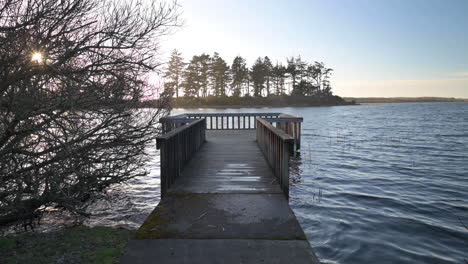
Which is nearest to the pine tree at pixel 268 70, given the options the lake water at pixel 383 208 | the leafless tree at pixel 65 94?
the lake water at pixel 383 208

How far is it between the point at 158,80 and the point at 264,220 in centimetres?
338

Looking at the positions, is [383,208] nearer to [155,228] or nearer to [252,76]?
[155,228]

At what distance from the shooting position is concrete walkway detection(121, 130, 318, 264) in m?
3.73

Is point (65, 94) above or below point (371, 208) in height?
above

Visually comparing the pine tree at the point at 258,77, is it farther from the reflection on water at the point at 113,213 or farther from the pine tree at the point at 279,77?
the reflection on water at the point at 113,213

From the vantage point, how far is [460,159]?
16625 millimetres

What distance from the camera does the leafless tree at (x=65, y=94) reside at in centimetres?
412

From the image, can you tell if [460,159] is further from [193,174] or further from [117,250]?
[117,250]

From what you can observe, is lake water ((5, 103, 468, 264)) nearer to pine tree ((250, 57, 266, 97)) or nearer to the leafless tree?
the leafless tree

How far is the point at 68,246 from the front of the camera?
4605mm

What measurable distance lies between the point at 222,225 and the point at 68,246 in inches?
81.4

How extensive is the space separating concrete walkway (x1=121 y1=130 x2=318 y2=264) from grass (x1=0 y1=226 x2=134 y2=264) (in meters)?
0.35

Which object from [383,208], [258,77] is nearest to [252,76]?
[258,77]

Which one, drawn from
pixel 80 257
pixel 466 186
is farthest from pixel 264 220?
pixel 466 186
